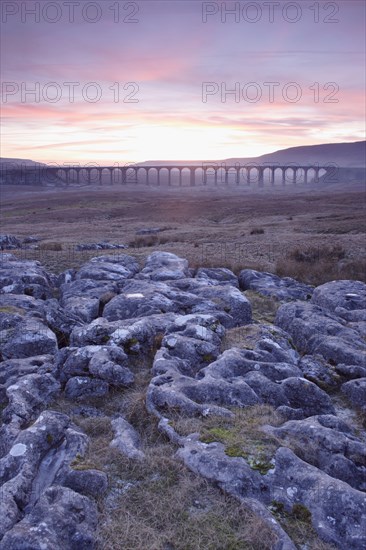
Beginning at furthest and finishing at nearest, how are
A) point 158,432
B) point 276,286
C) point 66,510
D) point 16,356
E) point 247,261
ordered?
point 247,261 < point 276,286 < point 16,356 < point 158,432 < point 66,510

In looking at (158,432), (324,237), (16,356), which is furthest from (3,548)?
(324,237)

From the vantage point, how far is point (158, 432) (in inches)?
365

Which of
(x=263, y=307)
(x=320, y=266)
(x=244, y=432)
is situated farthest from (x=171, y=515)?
(x=320, y=266)

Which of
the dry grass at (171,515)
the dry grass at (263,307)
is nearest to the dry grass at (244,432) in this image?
the dry grass at (171,515)

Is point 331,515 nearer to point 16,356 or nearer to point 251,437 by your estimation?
point 251,437

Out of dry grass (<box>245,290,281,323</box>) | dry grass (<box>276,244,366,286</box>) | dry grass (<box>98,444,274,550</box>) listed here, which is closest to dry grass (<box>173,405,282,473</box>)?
dry grass (<box>98,444,274,550</box>)

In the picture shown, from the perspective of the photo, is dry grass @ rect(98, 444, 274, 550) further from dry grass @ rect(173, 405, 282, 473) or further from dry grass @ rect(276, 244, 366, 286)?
dry grass @ rect(276, 244, 366, 286)

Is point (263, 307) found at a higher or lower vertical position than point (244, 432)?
higher

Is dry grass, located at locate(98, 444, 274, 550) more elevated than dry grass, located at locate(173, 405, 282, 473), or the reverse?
dry grass, located at locate(173, 405, 282, 473)

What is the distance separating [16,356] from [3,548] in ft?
25.0

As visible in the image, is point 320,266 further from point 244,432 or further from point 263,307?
point 244,432

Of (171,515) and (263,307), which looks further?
(263,307)

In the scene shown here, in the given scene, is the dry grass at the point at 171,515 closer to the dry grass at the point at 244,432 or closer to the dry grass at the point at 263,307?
the dry grass at the point at 244,432

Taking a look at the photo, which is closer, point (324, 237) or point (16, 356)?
point (16, 356)
